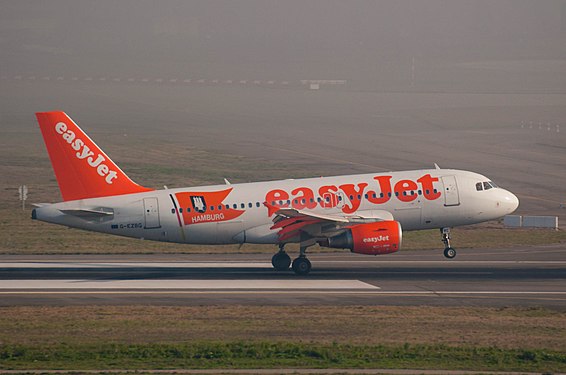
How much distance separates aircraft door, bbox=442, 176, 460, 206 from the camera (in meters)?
50.2

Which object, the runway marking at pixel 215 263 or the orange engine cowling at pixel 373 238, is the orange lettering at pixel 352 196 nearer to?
the orange engine cowling at pixel 373 238

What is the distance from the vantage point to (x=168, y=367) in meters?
28.8

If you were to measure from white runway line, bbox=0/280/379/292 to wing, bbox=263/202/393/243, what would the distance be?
273cm

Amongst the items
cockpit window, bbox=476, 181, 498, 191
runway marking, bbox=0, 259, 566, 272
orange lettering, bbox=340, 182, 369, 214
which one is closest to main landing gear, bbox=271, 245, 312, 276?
runway marking, bbox=0, 259, 566, 272

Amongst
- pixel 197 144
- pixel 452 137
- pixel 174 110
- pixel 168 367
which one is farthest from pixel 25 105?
pixel 168 367

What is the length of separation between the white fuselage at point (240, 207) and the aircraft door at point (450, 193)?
13.6 inches

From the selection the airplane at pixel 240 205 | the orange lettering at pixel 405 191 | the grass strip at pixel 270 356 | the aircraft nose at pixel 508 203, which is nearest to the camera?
the grass strip at pixel 270 356

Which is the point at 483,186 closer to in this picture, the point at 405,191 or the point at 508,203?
the point at 508,203

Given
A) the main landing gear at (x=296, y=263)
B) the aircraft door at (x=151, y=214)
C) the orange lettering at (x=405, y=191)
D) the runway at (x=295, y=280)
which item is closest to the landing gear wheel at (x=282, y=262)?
the main landing gear at (x=296, y=263)

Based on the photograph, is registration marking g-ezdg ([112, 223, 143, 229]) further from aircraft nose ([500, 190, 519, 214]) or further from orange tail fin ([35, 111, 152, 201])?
aircraft nose ([500, 190, 519, 214])

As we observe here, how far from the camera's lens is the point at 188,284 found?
45375 millimetres

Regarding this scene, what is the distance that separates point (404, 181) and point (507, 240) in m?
14.8

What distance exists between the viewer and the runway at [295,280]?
4119 cm

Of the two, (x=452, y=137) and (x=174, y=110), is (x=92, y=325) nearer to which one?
(x=452, y=137)
